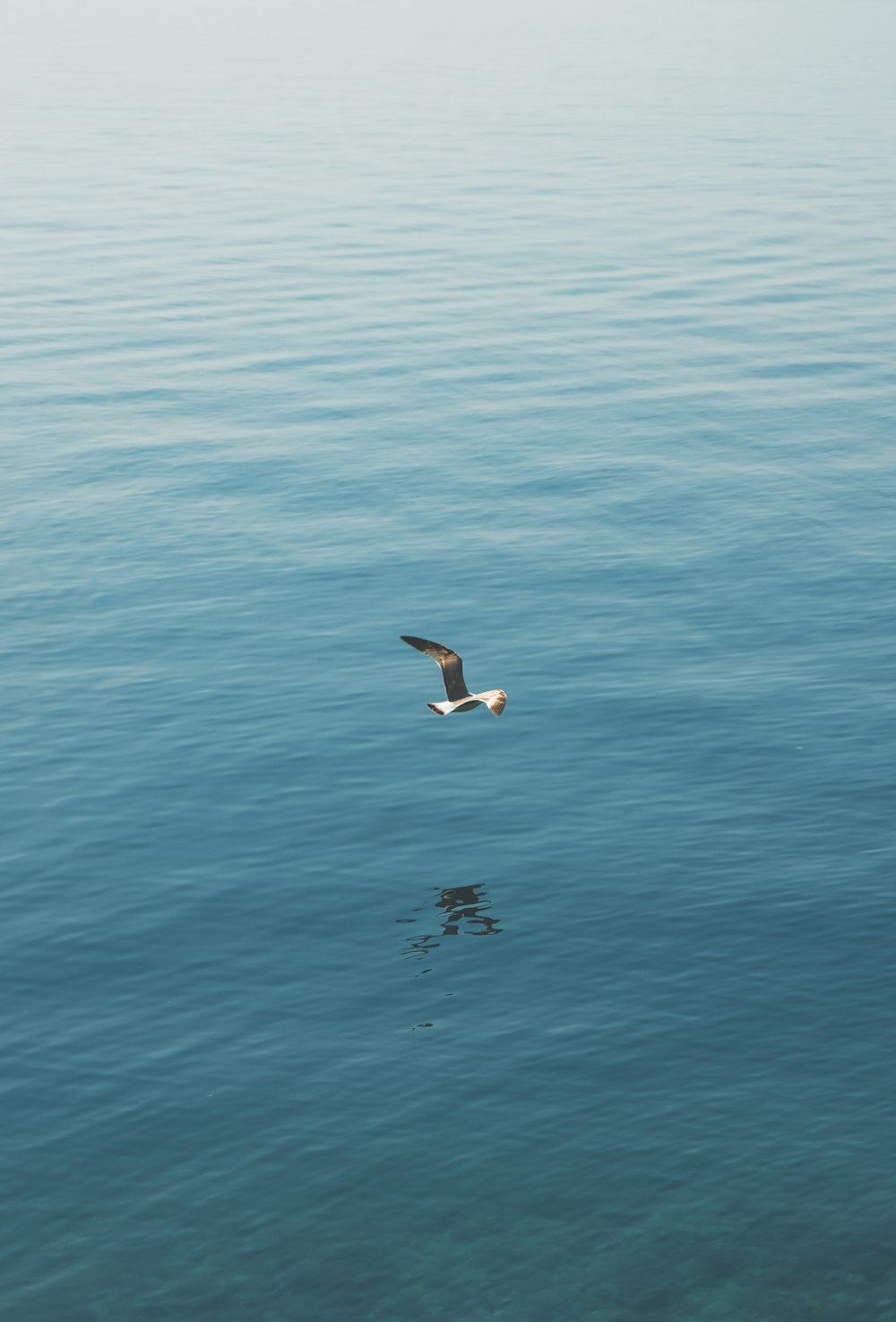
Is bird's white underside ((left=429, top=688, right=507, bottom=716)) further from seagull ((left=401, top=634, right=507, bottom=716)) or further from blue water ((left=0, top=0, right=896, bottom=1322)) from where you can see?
blue water ((left=0, top=0, right=896, bottom=1322))

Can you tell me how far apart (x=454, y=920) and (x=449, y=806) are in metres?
6.33

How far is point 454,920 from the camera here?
51906mm

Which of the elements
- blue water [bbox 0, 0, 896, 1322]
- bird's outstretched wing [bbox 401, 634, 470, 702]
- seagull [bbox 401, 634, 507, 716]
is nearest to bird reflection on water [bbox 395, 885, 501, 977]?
blue water [bbox 0, 0, 896, 1322]

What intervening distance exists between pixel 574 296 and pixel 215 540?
45.4m

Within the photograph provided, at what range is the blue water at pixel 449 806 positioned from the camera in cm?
4194

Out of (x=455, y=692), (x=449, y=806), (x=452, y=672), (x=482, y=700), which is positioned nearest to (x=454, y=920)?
(x=449, y=806)

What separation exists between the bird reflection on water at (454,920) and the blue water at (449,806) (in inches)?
4.9

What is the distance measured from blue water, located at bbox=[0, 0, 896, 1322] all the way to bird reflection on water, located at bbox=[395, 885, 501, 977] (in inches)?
4.9

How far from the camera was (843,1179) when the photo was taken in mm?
42750

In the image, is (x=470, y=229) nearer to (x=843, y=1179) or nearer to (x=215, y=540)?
(x=215, y=540)

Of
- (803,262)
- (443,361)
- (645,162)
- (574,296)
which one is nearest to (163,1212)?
(443,361)

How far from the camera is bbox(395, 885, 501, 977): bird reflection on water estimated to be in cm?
5091

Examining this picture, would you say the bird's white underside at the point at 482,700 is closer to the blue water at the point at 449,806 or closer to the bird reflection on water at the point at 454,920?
the bird reflection on water at the point at 454,920

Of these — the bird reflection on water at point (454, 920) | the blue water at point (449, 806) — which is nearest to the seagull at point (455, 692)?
the bird reflection on water at point (454, 920)
